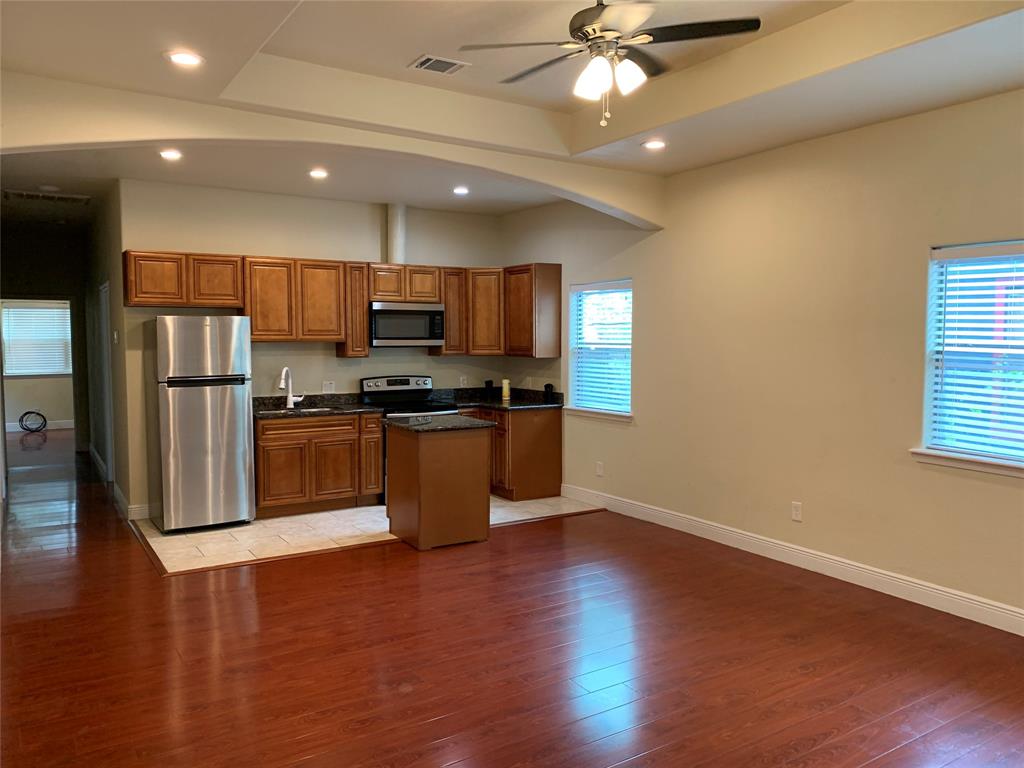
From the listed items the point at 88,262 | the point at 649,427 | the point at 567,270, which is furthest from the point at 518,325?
the point at 88,262

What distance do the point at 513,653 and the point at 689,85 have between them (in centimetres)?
319

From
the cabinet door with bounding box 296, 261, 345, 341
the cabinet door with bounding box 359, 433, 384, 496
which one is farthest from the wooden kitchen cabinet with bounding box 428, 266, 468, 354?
the cabinet door with bounding box 359, 433, 384, 496

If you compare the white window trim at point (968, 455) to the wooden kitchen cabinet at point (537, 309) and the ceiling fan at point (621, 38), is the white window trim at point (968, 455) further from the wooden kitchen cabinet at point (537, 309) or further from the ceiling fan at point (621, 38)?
the wooden kitchen cabinet at point (537, 309)

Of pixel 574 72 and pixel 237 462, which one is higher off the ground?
pixel 574 72

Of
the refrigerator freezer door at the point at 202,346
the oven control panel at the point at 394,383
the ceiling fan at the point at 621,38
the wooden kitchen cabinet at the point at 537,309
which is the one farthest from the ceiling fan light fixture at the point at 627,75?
the oven control panel at the point at 394,383

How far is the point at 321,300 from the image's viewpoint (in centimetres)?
632

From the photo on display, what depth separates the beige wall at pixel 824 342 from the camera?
377cm

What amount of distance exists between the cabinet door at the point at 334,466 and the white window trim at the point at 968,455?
4.35 meters

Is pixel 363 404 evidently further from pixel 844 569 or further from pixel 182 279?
pixel 844 569

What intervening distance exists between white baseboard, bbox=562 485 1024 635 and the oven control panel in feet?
7.25

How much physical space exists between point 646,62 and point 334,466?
4.36 m

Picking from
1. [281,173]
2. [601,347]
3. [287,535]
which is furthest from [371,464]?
[281,173]

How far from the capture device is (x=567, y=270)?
22.0 ft

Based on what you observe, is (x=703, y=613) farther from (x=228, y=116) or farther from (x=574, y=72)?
(x=228, y=116)
